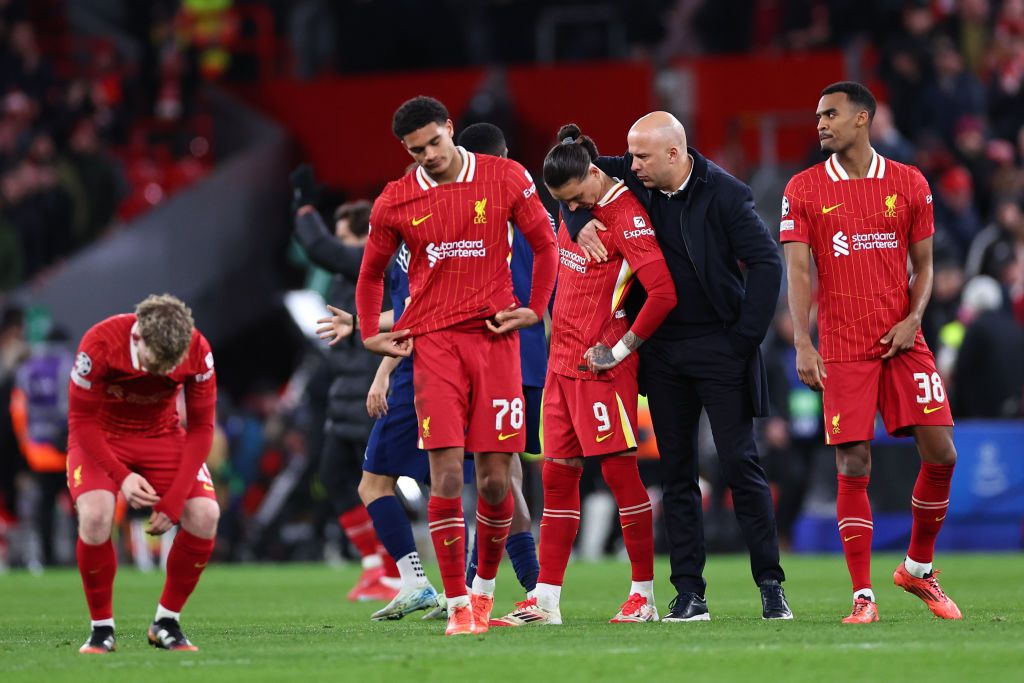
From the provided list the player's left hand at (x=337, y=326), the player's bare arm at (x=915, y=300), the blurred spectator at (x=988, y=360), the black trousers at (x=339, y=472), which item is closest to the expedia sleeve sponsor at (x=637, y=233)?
the player's bare arm at (x=915, y=300)

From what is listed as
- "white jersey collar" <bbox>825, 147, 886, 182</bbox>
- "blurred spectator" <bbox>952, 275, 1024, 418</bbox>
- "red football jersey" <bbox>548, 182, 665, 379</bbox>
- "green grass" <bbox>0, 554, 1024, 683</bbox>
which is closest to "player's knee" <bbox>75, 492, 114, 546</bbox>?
"green grass" <bbox>0, 554, 1024, 683</bbox>

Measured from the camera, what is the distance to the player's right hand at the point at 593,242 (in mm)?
8883

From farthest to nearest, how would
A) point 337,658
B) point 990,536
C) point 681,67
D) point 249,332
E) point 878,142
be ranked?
point 249,332 < point 681,67 < point 878,142 < point 990,536 < point 337,658

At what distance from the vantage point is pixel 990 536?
16422mm

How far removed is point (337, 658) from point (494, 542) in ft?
4.88

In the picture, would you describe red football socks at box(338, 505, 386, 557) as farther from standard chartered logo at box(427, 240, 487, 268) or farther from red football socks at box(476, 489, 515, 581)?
standard chartered logo at box(427, 240, 487, 268)

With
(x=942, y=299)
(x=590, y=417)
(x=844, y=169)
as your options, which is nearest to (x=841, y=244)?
(x=844, y=169)

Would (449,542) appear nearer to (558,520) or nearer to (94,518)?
(558,520)

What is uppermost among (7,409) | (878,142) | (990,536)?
(878,142)

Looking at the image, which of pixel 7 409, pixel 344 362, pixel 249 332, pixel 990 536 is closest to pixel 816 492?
pixel 990 536

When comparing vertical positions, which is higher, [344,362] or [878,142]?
[878,142]

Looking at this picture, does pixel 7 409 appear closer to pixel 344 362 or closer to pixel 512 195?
pixel 344 362

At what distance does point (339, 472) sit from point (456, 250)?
148 inches

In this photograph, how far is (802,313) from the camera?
8750 millimetres
